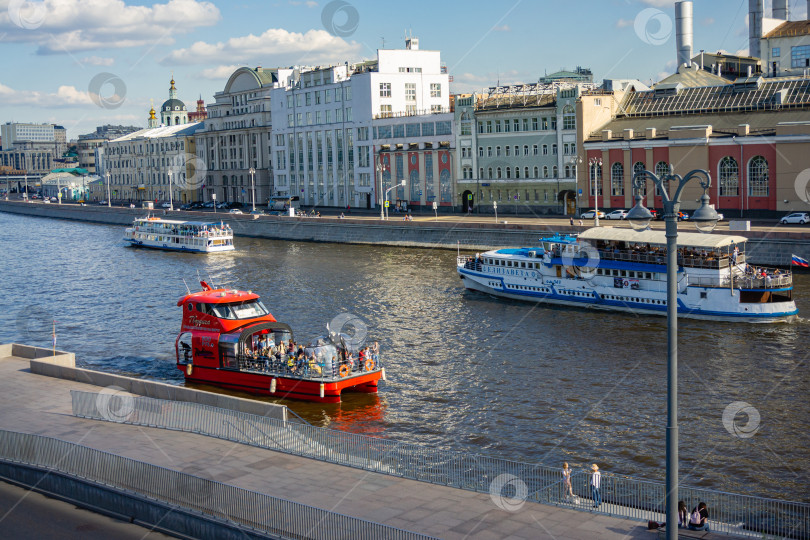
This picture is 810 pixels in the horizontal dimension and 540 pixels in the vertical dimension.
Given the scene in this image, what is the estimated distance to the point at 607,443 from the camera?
27875 mm

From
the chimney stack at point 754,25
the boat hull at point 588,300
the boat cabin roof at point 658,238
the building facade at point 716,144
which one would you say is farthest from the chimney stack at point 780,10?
the boat hull at point 588,300

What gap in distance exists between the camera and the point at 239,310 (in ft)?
121

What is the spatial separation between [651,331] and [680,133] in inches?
1359

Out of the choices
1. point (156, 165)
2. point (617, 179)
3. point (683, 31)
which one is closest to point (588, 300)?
point (617, 179)

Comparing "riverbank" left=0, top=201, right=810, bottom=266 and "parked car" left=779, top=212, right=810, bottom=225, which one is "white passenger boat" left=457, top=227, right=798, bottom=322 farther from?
"parked car" left=779, top=212, right=810, bottom=225

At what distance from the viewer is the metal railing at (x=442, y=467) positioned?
61.1ft

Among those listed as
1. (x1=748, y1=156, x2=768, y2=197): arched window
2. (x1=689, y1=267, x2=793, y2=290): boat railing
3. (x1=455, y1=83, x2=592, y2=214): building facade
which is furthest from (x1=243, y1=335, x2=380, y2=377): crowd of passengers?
(x1=455, y1=83, x2=592, y2=214): building facade

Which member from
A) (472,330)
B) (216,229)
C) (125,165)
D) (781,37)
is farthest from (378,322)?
(125,165)

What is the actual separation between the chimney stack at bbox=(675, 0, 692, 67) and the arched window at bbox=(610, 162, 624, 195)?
86.5 ft

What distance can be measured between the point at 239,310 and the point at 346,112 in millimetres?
80233

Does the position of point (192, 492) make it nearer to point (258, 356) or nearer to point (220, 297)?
point (258, 356)

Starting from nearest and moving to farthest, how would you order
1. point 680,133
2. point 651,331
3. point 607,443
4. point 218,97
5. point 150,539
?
point 150,539
point 607,443
point 651,331
point 680,133
point 218,97

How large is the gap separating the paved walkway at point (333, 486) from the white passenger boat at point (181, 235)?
6065 centimetres

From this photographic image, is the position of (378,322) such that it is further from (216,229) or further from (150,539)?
(216,229)
